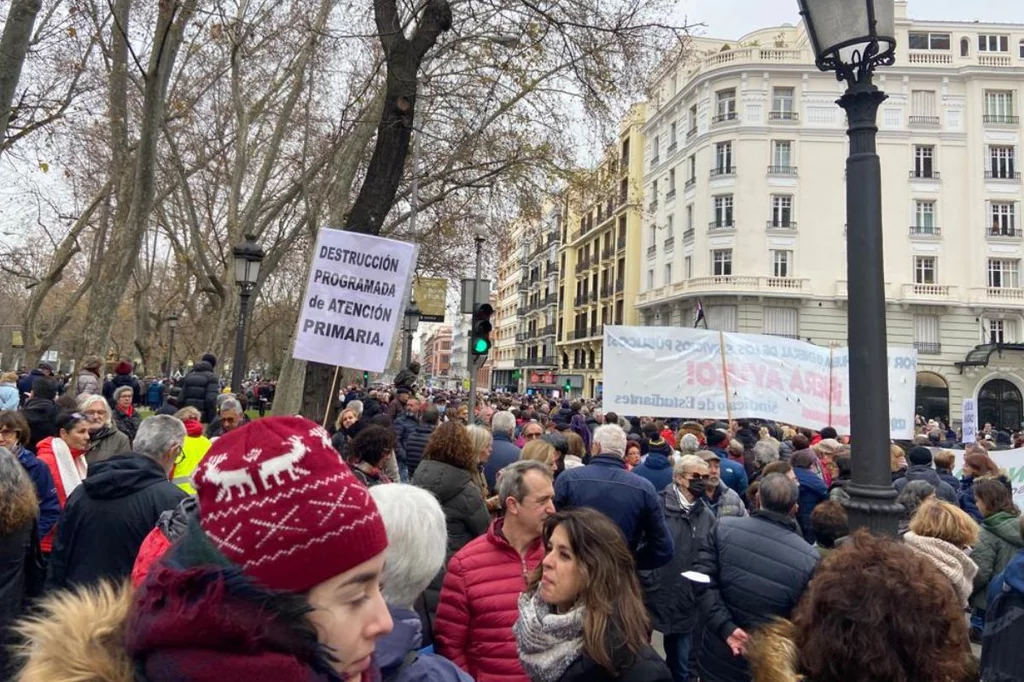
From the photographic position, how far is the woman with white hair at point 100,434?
201 inches

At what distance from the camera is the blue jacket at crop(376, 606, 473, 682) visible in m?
1.77

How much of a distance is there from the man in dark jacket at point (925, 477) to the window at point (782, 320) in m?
29.3

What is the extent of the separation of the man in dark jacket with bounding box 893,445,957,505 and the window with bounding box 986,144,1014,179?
3648 centimetres

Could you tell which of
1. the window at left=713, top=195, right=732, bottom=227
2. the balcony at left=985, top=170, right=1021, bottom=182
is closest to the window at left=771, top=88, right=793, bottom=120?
the window at left=713, top=195, right=732, bottom=227

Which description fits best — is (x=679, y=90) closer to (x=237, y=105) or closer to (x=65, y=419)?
(x=237, y=105)

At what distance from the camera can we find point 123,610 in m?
1.11

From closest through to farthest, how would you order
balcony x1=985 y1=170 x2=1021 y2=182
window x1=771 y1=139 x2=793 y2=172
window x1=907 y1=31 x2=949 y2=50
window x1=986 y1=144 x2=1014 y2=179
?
balcony x1=985 y1=170 x2=1021 y2=182 < window x1=986 y1=144 x2=1014 y2=179 < window x1=771 y1=139 x2=793 y2=172 < window x1=907 y1=31 x2=949 y2=50

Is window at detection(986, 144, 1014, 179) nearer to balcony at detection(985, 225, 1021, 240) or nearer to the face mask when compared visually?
balcony at detection(985, 225, 1021, 240)

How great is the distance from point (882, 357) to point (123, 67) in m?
10.1

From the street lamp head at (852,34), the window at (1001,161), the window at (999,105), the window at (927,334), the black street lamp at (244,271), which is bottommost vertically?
the black street lamp at (244,271)

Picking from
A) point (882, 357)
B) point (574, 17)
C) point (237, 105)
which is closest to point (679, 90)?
point (237, 105)

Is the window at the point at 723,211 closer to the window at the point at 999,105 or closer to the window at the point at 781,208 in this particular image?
the window at the point at 781,208

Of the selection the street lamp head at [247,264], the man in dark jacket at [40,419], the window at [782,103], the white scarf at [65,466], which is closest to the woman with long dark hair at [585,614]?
the white scarf at [65,466]

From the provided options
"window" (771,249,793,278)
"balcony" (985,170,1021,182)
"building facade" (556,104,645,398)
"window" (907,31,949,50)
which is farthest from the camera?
"building facade" (556,104,645,398)
